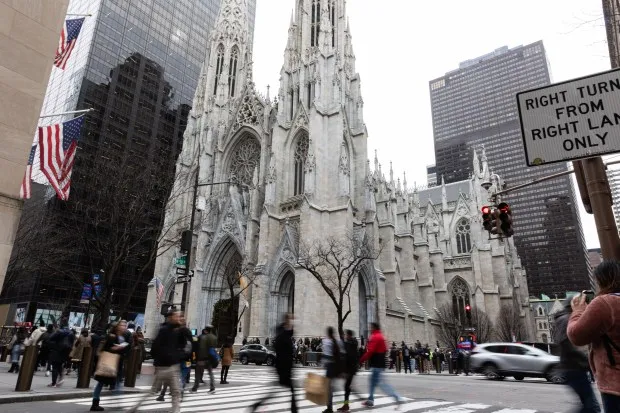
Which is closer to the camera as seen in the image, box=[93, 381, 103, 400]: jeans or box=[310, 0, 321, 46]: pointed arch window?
box=[93, 381, 103, 400]: jeans

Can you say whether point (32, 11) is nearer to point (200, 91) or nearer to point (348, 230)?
point (348, 230)

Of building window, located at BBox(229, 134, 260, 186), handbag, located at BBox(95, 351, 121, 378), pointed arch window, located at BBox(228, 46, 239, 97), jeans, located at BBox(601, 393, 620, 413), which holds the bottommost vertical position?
handbag, located at BBox(95, 351, 121, 378)

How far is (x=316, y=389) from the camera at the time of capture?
6.21m

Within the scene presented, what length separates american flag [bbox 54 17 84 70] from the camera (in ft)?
40.4

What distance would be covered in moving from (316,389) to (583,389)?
11.0 ft

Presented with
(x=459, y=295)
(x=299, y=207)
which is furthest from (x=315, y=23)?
(x=459, y=295)

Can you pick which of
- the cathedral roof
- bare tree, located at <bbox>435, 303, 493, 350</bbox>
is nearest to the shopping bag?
bare tree, located at <bbox>435, 303, 493, 350</bbox>

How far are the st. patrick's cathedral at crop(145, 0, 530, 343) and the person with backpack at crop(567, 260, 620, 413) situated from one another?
2592 cm

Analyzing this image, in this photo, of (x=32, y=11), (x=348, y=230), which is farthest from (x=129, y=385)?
(x=348, y=230)

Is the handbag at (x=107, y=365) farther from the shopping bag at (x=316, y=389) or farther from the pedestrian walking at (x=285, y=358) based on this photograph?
the shopping bag at (x=316, y=389)

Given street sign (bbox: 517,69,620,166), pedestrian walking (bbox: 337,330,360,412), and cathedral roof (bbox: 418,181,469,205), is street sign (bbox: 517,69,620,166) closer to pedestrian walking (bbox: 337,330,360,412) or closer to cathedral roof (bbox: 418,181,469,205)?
pedestrian walking (bbox: 337,330,360,412)

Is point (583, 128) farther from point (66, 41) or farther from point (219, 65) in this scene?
point (219, 65)

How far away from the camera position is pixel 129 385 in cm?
1224

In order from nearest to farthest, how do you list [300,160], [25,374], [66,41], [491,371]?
1. [25,374]
2. [66,41]
3. [491,371]
4. [300,160]
